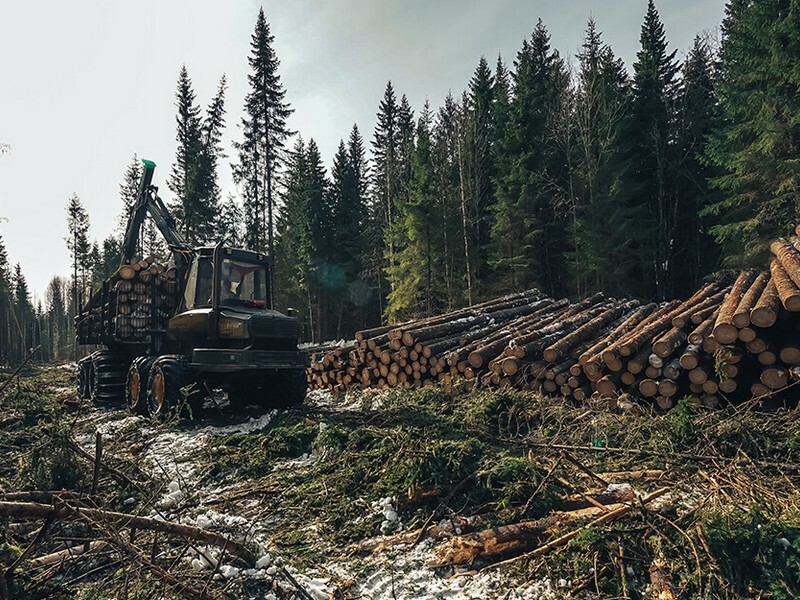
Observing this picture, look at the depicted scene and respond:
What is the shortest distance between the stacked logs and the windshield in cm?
200

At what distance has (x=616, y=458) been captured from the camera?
5051 mm

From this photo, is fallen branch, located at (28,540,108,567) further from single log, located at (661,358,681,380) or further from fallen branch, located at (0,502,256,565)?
single log, located at (661,358,681,380)

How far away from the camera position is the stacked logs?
1039cm

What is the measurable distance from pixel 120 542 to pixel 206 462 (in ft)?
12.1

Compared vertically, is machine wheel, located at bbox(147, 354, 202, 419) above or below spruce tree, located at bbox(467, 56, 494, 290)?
below

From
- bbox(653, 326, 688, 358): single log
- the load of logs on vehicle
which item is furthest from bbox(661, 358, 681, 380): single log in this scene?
bbox(653, 326, 688, 358): single log

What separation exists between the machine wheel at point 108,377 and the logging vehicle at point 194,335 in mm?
22

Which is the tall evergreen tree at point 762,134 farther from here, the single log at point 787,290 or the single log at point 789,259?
the single log at point 787,290

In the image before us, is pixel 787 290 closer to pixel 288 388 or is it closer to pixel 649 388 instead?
pixel 649 388

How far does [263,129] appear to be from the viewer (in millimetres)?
28500

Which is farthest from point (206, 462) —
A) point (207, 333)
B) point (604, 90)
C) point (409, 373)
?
point (604, 90)

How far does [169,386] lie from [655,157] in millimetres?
26268

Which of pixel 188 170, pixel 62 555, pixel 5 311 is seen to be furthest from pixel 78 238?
pixel 62 555

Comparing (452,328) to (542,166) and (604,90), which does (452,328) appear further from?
(604,90)
